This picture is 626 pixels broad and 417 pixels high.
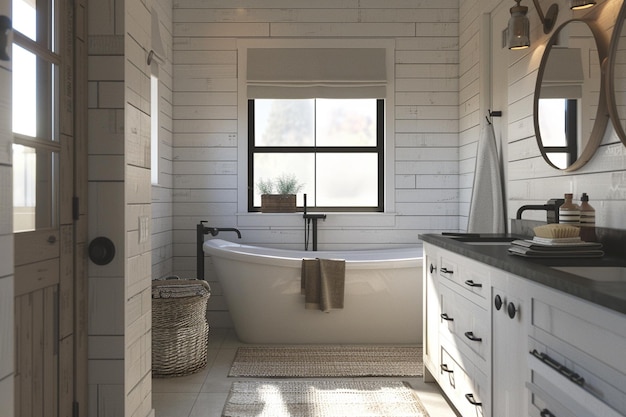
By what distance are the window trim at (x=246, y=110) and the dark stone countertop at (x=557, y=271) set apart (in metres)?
A: 2.23

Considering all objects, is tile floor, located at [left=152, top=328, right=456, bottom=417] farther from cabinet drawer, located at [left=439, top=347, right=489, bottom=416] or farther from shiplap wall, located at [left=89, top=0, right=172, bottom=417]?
shiplap wall, located at [left=89, top=0, right=172, bottom=417]

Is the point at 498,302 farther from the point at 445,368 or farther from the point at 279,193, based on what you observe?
the point at 279,193

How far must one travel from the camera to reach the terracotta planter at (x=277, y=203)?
16.4 feet

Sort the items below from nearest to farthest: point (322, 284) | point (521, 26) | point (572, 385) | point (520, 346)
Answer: point (572, 385) → point (520, 346) → point (521, 26) → point (322, 284)

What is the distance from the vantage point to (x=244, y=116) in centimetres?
507

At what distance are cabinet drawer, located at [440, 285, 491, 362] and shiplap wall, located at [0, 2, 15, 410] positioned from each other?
64.6 inches

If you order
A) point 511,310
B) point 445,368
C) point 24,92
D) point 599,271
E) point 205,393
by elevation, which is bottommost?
point 205,393

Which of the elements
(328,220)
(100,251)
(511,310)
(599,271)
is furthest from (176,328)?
(599,271)

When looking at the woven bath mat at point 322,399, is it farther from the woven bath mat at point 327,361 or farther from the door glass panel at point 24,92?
the door glass panel at point 24,92

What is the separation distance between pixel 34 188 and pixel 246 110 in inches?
133

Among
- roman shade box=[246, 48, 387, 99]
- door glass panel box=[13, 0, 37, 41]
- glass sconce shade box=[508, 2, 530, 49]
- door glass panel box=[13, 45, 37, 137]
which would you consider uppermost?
roman shade box=[246, 48, 387, 99]

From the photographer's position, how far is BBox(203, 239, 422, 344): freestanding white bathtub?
13.9 ft

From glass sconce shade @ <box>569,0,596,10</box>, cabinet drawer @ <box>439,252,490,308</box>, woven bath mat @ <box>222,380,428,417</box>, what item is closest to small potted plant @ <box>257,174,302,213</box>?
woven bath mat @ <box>222,380,428,417</box>

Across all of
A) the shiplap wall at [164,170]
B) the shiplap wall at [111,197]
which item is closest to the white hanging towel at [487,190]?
the shiplap wall at [164,170]
